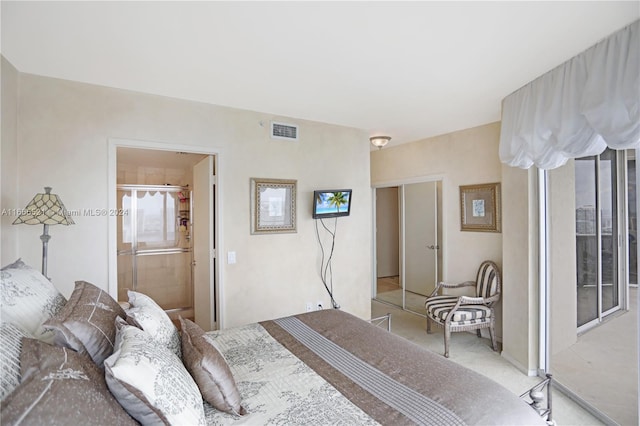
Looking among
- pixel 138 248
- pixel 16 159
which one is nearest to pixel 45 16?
pixel 16 159

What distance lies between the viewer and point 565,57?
2.17m

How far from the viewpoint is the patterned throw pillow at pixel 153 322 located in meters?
1.41

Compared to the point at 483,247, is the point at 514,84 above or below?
above

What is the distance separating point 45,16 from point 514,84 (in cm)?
326

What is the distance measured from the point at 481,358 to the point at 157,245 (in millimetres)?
4661

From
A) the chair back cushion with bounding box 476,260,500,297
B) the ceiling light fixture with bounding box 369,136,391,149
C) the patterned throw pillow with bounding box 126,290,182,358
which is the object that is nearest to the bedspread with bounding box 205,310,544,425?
the patterned throw pillow with bounding box 126,290,182,358

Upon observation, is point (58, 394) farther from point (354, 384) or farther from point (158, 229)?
point (158, 229)

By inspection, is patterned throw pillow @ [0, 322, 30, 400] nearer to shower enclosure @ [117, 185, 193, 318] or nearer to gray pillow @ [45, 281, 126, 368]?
gray pillow @ [45, 281, 126, 368]

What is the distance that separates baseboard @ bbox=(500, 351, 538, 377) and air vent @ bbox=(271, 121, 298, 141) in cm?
316

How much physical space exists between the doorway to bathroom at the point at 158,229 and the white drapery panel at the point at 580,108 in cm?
377

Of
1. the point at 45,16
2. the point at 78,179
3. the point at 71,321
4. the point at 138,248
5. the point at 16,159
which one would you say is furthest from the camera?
the point at 138,248

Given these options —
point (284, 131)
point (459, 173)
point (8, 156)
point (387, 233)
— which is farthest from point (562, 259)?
point (8, 156)

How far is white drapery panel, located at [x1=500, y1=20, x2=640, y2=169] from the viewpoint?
177 centimetres

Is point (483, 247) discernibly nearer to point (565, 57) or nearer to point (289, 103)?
point (565, 57)
